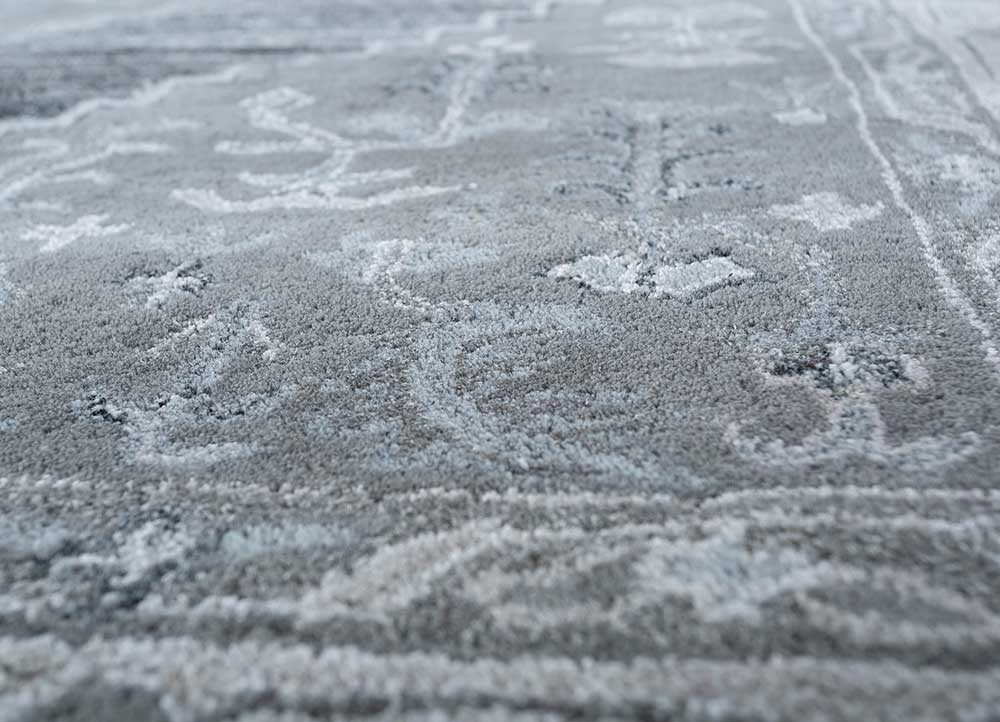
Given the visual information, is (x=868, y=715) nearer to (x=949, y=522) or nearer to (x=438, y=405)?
(x=949, y=522)

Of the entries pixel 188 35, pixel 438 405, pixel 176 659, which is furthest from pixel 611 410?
pixel 188 35

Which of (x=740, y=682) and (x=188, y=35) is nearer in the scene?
(x=740, y=682)

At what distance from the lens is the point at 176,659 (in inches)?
A: 18.5

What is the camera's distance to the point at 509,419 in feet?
2.18

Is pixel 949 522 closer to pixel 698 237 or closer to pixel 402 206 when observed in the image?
pixel 698 237

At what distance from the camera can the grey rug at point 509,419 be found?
1.51 ft

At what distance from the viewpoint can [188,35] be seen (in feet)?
7.66

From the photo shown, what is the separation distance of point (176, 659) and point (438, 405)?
0.27 m

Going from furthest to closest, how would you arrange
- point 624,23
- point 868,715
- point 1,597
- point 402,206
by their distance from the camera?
1. point 624,23
2. point 402,206
3. point 1,597
4. point 868,715

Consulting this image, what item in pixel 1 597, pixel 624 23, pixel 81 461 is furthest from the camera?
pixel 624 23

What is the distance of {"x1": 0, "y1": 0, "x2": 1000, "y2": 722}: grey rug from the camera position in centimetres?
46

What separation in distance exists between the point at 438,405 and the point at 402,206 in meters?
0.47

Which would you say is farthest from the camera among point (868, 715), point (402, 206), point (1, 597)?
point (402, 206)

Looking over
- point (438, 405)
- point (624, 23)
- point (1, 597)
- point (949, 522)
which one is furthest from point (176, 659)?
point (624, 23)
